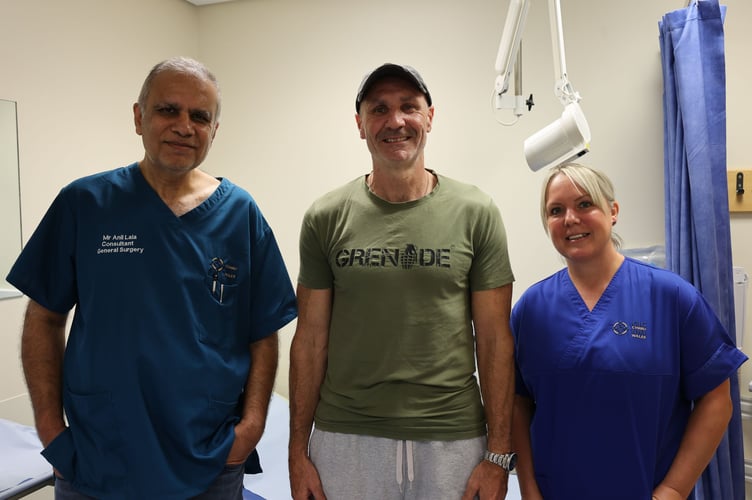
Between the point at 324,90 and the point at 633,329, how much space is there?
7.19 ft

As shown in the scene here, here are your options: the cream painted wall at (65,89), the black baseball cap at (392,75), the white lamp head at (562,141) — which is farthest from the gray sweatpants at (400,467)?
the cream painted wall at (65,89)

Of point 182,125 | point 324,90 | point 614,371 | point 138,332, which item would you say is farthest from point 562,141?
point 324,90

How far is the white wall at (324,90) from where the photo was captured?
93.7 inches

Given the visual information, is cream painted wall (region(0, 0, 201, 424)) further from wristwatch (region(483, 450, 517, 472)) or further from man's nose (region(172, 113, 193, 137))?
wristwatch (region(483, 450, 517, 472))

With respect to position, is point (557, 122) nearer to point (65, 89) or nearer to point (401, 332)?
point (401, 332)

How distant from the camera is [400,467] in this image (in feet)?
4.22

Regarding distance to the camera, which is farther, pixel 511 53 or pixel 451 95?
pixel 451 95

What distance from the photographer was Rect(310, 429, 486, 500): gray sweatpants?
1277 mm

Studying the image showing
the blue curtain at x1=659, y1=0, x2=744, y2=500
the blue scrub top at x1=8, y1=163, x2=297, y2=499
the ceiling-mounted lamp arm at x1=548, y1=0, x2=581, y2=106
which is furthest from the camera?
the blue curtain at x1=659, y1=0, x2=744, y2=500

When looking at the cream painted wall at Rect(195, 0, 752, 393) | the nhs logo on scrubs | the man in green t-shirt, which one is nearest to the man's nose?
the man in green t-shirt

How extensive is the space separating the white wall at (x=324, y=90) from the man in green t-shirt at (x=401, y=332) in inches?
55.4

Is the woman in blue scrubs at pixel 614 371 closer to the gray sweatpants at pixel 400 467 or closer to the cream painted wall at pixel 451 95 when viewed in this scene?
the gray sweatpants at pixel 400 467

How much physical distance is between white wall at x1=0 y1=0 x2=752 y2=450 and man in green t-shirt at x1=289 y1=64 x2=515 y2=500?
1407mm

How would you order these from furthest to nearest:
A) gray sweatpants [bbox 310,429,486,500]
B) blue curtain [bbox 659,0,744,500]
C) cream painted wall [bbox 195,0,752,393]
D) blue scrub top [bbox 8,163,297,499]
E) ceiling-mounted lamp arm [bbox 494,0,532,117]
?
cream painted wall [bbox 195,0,752,393], blue curtain [bbox 659,0,744,500], ceiling-mounted lamp arm [bbox 494,0,532,117], gray sweatpants [bbox 310,429,486,500], blue scrub top [bbox 8,163,297,499]
